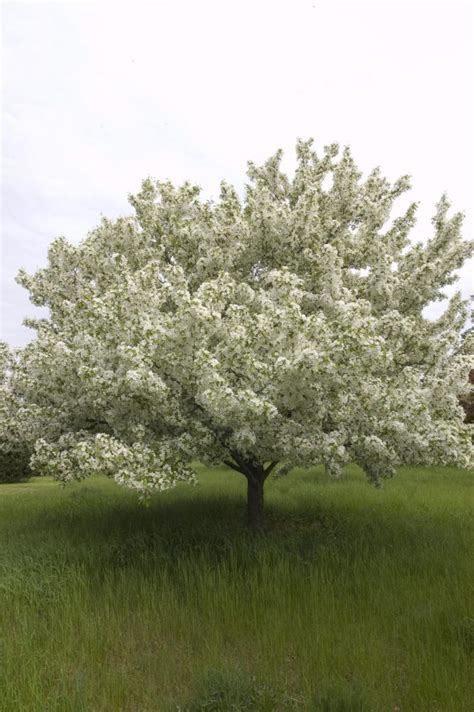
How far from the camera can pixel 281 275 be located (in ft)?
28.4

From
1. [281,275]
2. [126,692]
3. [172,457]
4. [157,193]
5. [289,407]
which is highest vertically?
[157,193]

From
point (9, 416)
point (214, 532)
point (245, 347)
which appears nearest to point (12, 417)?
point (9, 416)

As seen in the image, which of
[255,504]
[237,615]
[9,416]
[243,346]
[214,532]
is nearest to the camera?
[237,615]

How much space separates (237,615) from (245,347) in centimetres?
404

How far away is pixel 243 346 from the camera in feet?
26.4

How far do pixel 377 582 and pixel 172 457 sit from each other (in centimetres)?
408

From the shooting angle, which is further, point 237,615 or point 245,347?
point 245,347

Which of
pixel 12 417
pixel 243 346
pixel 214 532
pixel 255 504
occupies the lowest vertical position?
pixel 214 532

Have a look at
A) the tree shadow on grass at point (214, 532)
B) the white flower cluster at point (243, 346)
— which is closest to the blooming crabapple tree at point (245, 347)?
the white flower cluster at point (243, 346)

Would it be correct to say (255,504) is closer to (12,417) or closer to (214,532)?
(214,532)

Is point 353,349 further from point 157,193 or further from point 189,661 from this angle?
point 157,193

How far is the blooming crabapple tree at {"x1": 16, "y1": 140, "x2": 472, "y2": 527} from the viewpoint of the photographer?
315 inches

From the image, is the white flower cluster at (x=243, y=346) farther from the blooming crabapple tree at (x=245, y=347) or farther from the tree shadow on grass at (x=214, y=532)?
the tree shadow on grass at (x=214, y=532)

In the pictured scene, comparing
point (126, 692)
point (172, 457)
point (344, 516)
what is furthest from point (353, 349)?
point (344, 516)
